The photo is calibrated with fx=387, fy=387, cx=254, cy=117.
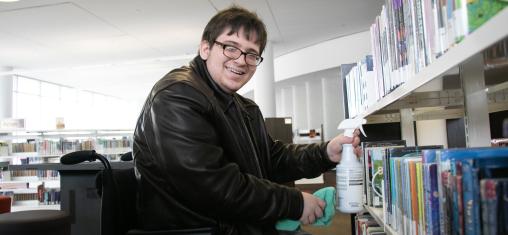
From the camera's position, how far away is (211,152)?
1.02 m

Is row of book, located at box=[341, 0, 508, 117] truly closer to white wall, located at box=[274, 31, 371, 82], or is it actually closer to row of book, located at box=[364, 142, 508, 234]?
row of book, located at box=[364, 142, 508, 234]

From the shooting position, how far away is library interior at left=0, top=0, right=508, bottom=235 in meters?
0.71

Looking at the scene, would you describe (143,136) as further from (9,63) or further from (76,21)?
(9,63)

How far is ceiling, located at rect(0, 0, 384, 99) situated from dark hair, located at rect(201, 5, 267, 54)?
286cm

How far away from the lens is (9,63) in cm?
748

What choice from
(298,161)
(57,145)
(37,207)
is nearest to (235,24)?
(298,161)

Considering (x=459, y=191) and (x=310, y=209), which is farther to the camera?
(x=310, y=209)

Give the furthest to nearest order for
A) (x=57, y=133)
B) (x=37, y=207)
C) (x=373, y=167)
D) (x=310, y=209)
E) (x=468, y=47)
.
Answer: (x=57, y=133) → (x=37, y=207) → (x=373, y=167) → (x=310, y=209) → (x=468, y=47)

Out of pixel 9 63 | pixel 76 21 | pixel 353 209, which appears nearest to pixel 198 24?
pixel 76 21

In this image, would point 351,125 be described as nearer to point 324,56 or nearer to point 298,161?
point 298,161

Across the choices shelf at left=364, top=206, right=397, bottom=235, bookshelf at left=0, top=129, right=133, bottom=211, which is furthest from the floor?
bookshelf at left=0, top=129, right=133, bottom=211

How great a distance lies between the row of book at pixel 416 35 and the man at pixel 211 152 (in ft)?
0.98

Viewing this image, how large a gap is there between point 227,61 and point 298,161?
0.51 m

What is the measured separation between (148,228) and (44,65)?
7760 millimetres
